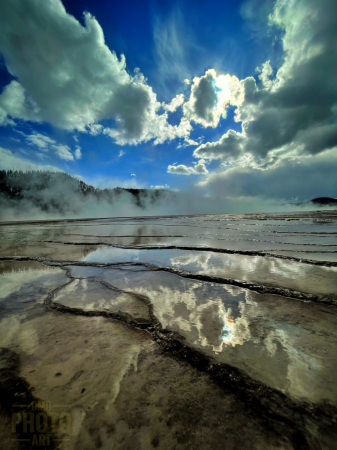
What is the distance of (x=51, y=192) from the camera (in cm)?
9525

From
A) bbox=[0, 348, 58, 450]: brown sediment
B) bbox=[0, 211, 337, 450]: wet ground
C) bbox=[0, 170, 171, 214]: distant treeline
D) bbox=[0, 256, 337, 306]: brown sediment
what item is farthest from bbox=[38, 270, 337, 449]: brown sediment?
bbox=[0, 170, 171, 214]: distant treeline

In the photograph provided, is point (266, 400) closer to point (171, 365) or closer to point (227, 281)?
point (171, 365)

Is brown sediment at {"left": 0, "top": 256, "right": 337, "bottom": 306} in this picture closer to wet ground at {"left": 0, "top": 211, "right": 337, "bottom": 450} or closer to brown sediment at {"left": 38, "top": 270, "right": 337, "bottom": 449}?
wet ground at {"left": 0, "top": 211, "right": 337, "bottom": 450}

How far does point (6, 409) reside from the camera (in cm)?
105

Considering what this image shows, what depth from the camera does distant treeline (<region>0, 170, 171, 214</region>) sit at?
8956 cm

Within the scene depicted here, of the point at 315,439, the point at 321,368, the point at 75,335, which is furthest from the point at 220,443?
the point at 75,335

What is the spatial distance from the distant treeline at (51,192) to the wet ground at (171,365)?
332 feet

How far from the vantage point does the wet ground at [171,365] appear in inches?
36.4

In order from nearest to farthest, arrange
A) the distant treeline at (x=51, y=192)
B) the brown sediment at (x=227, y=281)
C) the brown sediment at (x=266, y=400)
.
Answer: the brown sediment at (x=266, y=400), the brown sediment at (x=227, y=281), the distant treeline at (x=51, y=192)

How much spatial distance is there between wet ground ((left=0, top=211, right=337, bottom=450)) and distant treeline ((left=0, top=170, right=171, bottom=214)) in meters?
101

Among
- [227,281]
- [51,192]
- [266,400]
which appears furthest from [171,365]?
[51,192]

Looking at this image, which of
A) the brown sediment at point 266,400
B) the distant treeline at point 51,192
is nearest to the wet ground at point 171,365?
the brown sediment at point 266,400

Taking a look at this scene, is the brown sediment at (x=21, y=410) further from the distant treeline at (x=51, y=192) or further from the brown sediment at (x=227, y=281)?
the distant treeline at (x=51, y=192)

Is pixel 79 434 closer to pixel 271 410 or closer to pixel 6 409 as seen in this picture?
pixel 6 409
